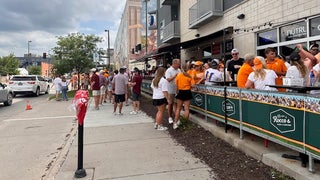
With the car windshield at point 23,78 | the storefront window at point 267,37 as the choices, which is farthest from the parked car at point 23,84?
the storefront window at point 267,37

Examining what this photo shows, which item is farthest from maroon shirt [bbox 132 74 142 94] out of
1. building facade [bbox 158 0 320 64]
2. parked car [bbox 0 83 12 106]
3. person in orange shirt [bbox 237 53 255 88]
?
parked car [bbox 0 83 12 106]

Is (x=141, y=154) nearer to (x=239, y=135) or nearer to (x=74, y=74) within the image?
(x=239, y=135)

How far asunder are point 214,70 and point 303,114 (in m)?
4.19

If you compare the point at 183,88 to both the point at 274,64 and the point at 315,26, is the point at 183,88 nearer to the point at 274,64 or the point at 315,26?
the point at 274,64

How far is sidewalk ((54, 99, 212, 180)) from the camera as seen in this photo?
15.6 feet

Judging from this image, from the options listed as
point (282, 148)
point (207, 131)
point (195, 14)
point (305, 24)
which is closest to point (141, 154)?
point (207, 131)

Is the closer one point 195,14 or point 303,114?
point 303,114

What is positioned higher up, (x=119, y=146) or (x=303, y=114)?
(x=303, y=114)

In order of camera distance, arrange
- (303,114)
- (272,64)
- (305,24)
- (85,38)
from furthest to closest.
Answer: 1. (85,38)
2. (305,24)
3. (272,64)
4. (303,114)

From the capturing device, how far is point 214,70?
7883 mm

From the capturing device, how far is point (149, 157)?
5594 mm

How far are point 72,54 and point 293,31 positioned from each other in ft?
62.5

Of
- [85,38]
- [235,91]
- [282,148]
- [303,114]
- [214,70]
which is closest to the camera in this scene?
[303,114]

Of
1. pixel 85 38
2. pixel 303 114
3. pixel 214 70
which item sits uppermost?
pixel 85 38
